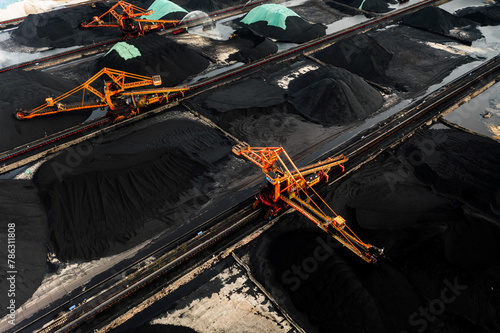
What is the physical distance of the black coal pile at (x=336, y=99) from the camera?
976 inches

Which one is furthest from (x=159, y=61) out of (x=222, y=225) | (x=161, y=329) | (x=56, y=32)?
(x=161, y=329)

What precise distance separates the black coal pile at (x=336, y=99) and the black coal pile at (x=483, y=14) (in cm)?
2526

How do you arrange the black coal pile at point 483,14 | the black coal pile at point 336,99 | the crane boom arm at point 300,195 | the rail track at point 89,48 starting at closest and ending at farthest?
the crane boom arm at point 300,195 < the black coal pile at point 336,99 < the rail track at point 89,48 < the black coal pile at point 483,14

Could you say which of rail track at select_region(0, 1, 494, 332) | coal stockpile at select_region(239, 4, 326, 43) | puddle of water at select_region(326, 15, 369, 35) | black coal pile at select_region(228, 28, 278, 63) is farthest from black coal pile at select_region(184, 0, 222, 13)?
rail track at select_region(0, 1, 494, 332)


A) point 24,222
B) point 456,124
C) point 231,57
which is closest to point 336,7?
point 231,57

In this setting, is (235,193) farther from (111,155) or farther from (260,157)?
(111,155)

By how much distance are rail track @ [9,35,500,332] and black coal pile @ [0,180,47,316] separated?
173 centimetres

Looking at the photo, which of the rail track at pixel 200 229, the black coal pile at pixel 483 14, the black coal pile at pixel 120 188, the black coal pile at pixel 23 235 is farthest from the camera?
the black coal pile at pixel 483 14

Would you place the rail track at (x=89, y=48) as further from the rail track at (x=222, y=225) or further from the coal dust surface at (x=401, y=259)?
the coal dust surface at (x=401, y=259)

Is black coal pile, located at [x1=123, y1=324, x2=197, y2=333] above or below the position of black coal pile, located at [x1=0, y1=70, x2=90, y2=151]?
below

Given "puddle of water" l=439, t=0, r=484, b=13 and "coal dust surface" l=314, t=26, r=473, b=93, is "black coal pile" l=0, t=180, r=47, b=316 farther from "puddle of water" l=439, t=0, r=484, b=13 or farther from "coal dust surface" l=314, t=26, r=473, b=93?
"puddle of water" l=439, t=0, r=484, b=13

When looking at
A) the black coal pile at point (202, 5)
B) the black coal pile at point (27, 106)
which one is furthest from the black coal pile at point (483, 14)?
the black coal pile at point (27, 106)

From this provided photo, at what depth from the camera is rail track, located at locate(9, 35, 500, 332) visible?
1403cm

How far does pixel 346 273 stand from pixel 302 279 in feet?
6.18
